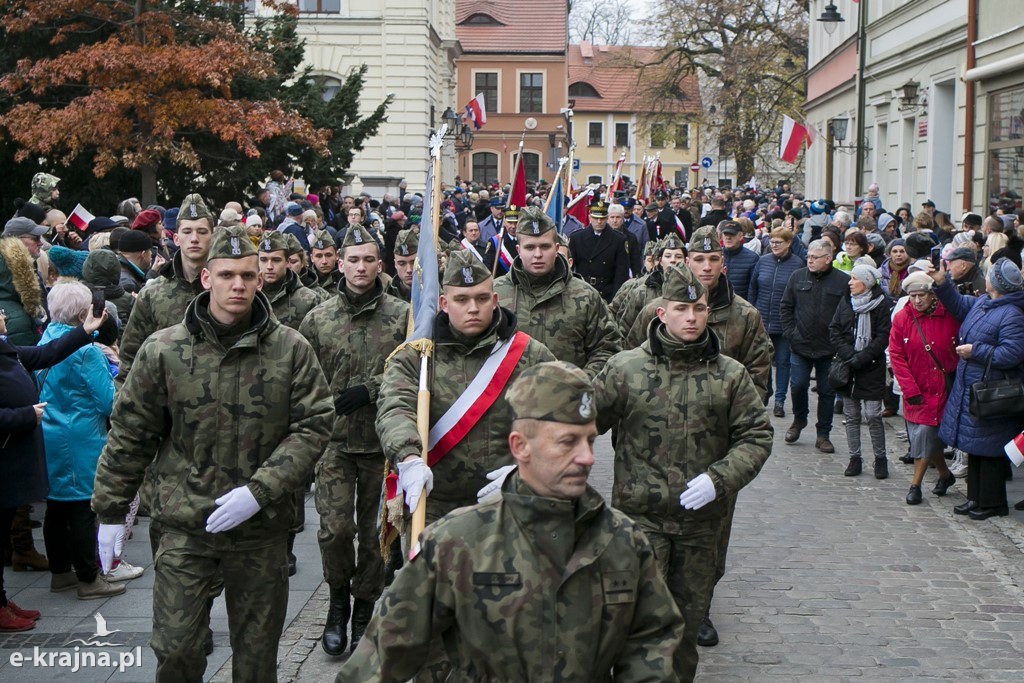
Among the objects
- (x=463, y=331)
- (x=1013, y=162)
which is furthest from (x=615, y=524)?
(x=1013, y=162)

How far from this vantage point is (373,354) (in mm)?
7473

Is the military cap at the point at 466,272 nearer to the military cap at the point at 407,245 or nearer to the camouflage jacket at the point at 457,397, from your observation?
the camouflage jacket at the point at 457,397

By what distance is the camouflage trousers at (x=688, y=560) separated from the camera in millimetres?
6121

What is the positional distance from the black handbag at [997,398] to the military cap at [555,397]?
7.31 metres

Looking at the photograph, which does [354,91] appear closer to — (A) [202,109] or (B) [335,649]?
(A) [202,109]

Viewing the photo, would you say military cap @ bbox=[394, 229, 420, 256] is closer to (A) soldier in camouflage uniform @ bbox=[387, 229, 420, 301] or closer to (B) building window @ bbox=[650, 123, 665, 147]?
(A) soldier in camouflage uniform @ bbox=[387, 229, 420, 301]

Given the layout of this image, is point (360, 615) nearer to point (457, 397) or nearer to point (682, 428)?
point (457, 397)

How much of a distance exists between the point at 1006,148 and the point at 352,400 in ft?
53.5

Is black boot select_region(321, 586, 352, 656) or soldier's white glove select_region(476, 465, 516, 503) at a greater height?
soldier's white glove select_region(476, 465, 516, 503)

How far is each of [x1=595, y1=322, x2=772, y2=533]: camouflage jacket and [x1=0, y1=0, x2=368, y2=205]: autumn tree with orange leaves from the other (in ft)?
46.8

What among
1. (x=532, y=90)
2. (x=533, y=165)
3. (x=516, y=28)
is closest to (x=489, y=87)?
(x=532, y=90)

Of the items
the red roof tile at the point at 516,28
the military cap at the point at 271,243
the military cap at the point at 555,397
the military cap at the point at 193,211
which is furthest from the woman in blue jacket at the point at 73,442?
the red roof tile at the point at 516,28

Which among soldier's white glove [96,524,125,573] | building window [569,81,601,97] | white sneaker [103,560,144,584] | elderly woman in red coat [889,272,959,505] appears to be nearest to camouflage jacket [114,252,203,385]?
white sneaker [103,560,144,584]

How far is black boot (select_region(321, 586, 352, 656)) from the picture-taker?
7.15 metres
